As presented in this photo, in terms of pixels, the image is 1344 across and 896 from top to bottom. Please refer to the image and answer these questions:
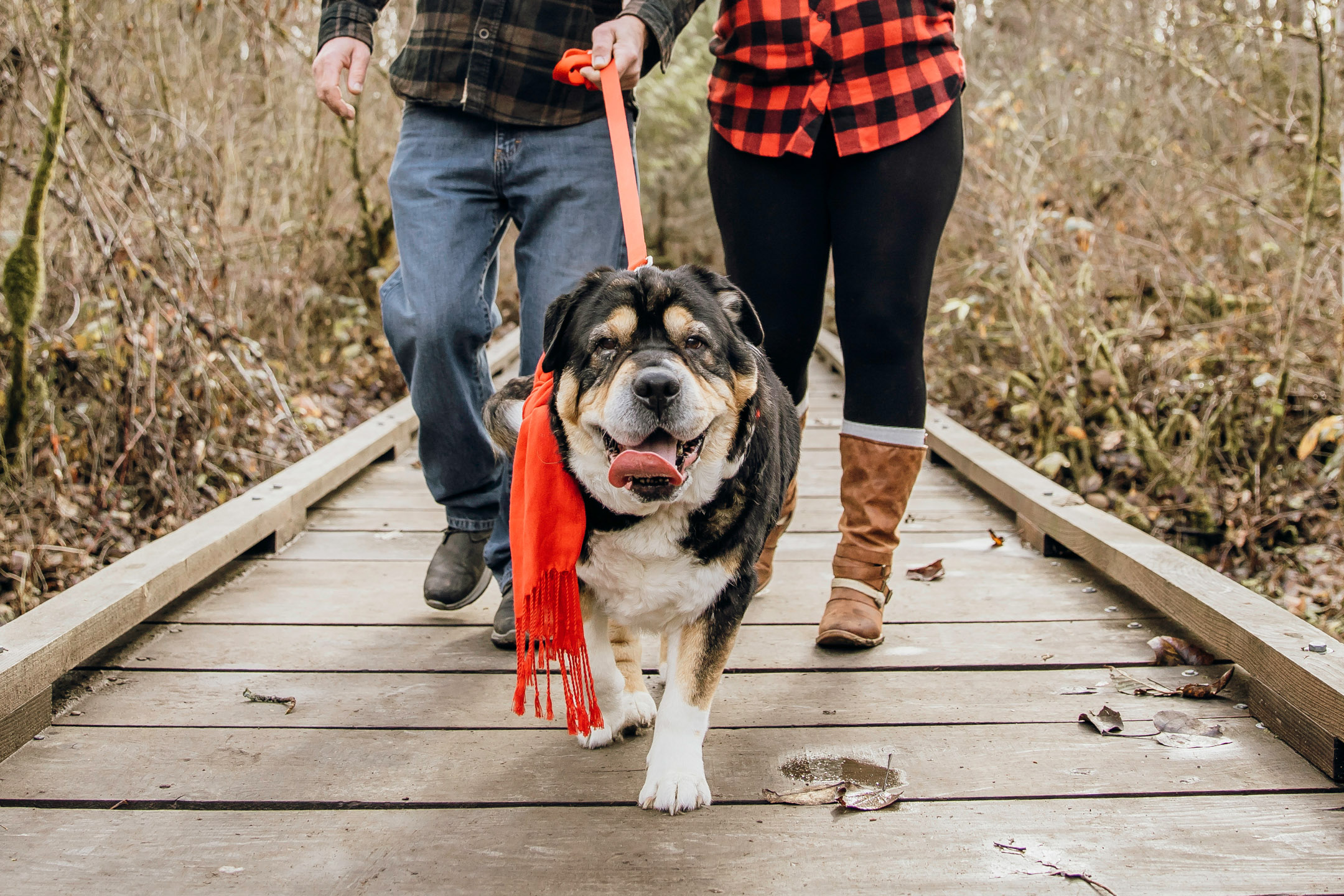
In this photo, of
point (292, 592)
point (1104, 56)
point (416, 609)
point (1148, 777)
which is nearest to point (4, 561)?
point (292, 592)

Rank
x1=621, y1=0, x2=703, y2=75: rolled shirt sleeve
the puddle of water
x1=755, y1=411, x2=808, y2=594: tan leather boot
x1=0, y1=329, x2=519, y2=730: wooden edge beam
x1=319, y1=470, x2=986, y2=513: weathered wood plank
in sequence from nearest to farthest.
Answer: the puddle of water < x1=0, y1=329, x2=519, y2=730: wooden edge beam < x1=621, y1=0, x2=703, y2=75: rolled shirt sleeve < x1=755, y1=411, x2=808, y2=594: tan leather boot < x1=319, y1=470, x2=986, y2=513: weathered wood plank

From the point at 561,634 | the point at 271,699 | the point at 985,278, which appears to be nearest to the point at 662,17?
the point at 561,634

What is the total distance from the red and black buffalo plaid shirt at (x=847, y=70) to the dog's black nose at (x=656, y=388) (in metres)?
0.98

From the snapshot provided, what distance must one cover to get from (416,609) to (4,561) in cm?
172

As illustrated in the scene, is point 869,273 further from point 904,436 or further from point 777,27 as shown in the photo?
point 777,27

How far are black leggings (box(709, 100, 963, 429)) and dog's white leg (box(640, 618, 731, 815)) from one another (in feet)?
3.25

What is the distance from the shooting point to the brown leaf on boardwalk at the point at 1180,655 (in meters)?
2.52

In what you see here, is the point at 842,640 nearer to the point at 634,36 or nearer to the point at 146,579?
the point at 634,36

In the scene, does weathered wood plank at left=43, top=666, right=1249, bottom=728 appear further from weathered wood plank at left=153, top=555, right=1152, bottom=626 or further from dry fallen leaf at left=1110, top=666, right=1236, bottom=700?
weathered wood plank at left=153, top=555, right=1152, bottom=626

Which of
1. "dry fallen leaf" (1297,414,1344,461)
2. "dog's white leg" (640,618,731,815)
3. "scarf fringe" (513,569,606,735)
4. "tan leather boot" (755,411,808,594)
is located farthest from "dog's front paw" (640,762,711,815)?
"dry fallen leaf" (1297,414,1344,461)

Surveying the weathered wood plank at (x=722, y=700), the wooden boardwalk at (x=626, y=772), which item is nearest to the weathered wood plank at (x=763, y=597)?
the wooden boardwalk at (x=626, y=772)

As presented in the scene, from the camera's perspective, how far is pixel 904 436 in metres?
2.74

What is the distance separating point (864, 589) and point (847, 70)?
1.36 meters

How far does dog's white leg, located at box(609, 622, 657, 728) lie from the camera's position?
2.24 metres
